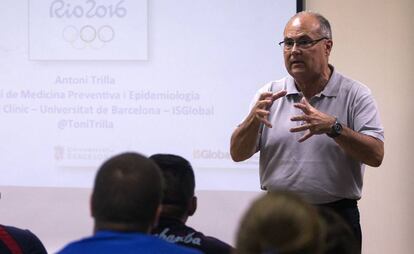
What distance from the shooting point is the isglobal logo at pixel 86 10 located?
3951 mm

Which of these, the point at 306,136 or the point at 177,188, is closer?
the point at 177,188

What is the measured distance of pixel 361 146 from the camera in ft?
8.17

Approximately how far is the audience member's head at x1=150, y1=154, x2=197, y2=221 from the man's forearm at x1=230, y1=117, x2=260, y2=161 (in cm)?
46

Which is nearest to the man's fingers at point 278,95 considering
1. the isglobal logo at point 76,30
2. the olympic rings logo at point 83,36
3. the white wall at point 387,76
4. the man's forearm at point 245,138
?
the man's forearm at point 245,138

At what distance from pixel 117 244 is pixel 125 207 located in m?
0.10

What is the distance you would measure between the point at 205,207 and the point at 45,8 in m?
1.51

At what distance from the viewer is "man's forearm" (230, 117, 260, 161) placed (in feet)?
8.51

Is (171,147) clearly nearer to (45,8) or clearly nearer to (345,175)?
(45,8)

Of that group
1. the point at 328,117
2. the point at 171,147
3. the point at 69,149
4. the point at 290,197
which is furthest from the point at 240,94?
the point at 290,197

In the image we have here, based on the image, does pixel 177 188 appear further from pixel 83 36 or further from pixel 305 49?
pixel 83 36

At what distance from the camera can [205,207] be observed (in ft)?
12.8

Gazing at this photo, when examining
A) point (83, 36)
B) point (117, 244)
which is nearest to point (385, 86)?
point (83, 36)

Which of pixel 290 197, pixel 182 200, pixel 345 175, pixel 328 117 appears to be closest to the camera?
pixel 290 197

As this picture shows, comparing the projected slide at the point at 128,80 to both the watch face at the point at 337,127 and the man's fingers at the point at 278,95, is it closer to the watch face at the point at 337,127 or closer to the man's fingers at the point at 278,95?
the man's fingers at the point at 278,95
